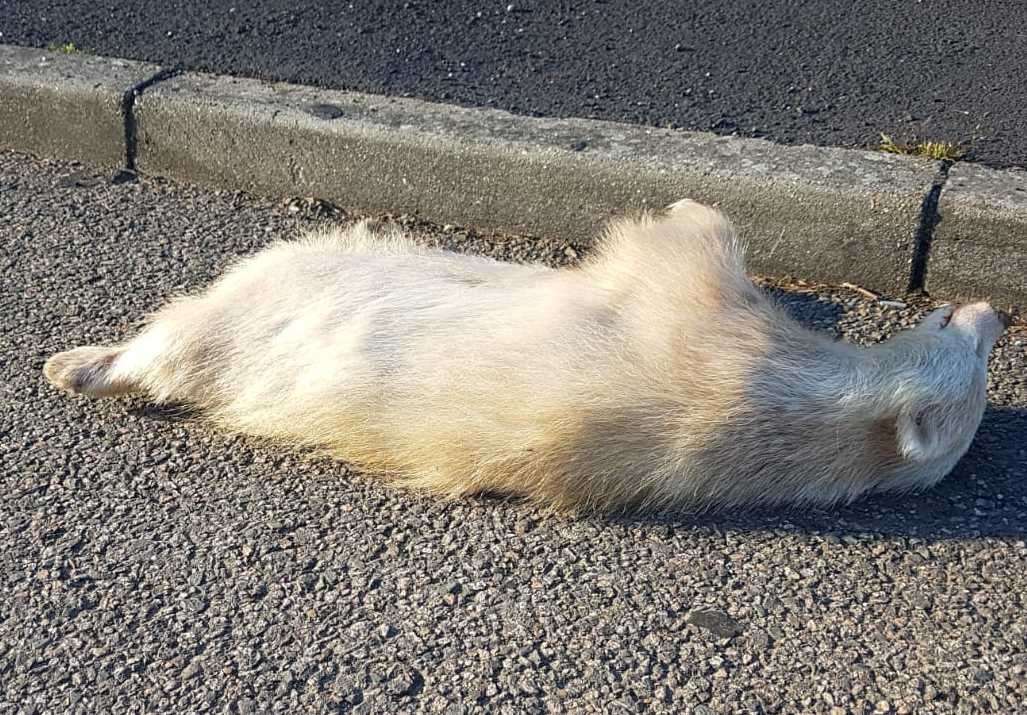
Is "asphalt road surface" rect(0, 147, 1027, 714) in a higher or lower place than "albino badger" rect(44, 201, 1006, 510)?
lower

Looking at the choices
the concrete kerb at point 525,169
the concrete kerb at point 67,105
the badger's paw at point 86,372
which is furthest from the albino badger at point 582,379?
the concrete kerb at point 67,105

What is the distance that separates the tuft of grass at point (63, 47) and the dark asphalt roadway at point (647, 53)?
0.05 m

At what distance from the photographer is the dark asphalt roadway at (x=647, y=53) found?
468 cm

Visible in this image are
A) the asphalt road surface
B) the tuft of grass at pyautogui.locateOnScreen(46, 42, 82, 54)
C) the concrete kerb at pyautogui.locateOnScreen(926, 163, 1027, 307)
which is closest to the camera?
the asphalt road surface

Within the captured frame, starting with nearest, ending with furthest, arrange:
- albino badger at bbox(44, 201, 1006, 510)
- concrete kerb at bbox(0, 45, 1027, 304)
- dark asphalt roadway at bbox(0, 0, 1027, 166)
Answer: albino badger at bbox(44, 201, 1006, 510) → concrete kerb at bbox(0, 45, 1027, 304) → dark asphalt roadway at bbox(0, 0, 1027, 166)

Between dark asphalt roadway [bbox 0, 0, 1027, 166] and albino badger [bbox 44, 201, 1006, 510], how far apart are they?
1242 millimetres

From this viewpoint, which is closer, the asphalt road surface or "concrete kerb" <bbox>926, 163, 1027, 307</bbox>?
the asphalt road surface

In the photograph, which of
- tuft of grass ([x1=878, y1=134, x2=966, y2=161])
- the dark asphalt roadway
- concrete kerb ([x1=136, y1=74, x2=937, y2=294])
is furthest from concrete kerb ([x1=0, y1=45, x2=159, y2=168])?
tuft of grass ([x1=878, y1=134, x2=966, y2=161])

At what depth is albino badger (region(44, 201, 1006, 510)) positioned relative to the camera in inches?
124

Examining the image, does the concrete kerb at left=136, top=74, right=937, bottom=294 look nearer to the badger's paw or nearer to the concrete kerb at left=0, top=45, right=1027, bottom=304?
the concrete kerb at left=0, top=45, right=1027, bottom=304

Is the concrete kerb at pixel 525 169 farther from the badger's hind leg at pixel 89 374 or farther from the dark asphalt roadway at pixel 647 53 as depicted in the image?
the badger's hind leg at pixel 89 374

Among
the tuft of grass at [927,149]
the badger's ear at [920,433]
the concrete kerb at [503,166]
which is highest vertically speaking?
the tuft of grass at [927,149]

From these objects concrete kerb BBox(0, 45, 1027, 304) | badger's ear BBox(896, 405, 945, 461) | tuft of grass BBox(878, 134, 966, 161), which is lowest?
badger's ear BBox(896, 405, 945, 461)

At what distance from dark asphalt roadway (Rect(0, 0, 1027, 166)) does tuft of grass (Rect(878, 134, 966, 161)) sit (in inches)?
2.2
